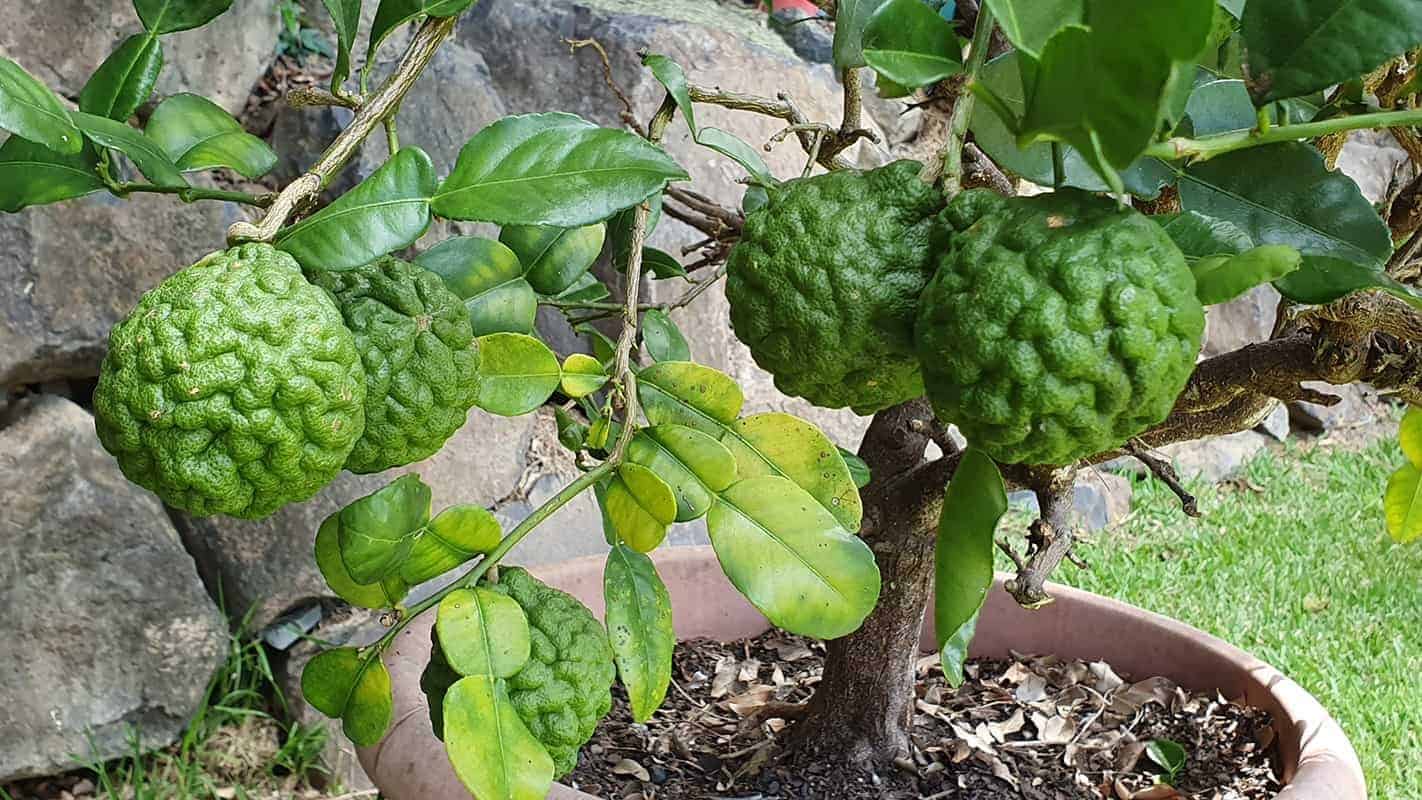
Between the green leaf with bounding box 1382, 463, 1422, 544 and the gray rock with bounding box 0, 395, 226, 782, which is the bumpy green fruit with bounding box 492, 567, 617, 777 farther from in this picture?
the gray rock with bounding box 0, 395, 226, 782

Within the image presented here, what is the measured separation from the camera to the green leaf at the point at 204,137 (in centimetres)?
76

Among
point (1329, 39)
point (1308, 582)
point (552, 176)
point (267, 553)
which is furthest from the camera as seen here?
point (1308, 582)

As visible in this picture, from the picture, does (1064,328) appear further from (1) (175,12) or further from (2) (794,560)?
(1) (175,12)

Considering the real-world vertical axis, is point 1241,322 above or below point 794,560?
below

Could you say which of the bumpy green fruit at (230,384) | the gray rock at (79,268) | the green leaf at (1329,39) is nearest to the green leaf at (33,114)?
the bumpy green fruit at (230,384)

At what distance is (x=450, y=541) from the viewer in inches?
27.5

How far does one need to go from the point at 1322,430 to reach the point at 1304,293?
3.30 metres

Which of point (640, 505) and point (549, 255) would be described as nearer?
point (640, 505)

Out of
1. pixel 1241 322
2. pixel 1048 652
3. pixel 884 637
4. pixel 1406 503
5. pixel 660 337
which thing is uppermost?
pixel 660 337

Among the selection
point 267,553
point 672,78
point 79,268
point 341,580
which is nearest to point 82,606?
point 267,553

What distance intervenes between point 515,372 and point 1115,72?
1.35 ft

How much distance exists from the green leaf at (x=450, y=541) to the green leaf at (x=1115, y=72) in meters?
0.38

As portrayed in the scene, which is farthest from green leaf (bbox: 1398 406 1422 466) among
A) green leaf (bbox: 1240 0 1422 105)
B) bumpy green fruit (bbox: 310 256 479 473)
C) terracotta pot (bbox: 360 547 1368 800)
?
bumpy green fruit (bbox: 310 256 479 473)

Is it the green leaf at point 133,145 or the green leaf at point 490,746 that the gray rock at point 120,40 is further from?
the green leaf at point 490,746
